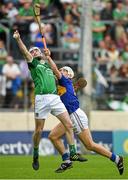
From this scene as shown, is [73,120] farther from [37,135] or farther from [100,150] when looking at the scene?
[100,150]

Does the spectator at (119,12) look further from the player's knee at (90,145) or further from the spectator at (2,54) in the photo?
the player's knee at (90,145)

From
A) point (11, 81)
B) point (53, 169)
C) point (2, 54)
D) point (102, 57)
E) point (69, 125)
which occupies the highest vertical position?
point (2, 54)

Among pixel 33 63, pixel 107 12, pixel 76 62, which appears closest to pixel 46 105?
pixel 33 63

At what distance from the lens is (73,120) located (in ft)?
53.1

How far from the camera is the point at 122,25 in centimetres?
2786

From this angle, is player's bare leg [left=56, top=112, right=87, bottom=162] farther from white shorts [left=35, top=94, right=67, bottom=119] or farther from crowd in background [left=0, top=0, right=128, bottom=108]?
crowd in background [left=0, top=0, right=128, bottom=108]

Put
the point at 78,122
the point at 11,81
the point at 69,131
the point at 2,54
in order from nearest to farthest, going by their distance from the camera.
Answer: the point at 69,131, the point at 78,122, the point at 11,81, the point at 2,54

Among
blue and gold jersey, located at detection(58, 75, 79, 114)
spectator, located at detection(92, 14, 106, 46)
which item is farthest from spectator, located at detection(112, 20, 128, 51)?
blue and gold jersey, located at detection(58, 75, 79, 114)

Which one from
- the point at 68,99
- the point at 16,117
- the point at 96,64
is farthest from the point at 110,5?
the point at 68,99

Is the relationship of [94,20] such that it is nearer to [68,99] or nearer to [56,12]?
[56,12]

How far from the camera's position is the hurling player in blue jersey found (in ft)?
51.5

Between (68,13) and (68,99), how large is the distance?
38.6 ft

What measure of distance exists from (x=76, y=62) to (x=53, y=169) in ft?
32.3

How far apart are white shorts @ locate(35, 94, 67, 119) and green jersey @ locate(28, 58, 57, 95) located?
0.10 m
